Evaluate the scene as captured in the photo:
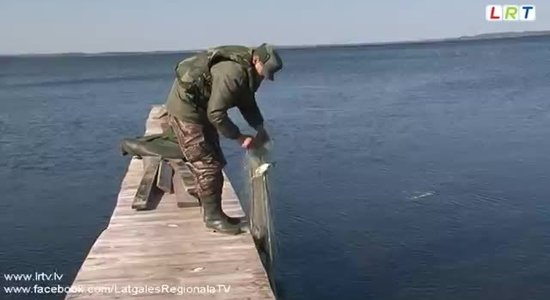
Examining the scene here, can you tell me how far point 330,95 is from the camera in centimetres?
4259

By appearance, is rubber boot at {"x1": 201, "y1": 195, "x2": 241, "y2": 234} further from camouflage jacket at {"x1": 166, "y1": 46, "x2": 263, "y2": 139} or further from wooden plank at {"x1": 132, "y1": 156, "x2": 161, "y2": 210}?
wooden plank at {"x1": 132, "y1": 156, "x2": 161, "y2": 210}

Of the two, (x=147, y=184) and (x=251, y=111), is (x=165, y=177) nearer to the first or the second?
(x=147, y=184)

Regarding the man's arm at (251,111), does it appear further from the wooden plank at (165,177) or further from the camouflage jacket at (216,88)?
the wooden plank at (165,177)

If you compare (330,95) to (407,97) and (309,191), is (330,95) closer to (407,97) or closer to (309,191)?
(407,97)

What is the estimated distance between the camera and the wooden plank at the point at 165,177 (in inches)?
369

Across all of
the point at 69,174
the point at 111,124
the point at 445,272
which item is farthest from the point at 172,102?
the point at 111,124

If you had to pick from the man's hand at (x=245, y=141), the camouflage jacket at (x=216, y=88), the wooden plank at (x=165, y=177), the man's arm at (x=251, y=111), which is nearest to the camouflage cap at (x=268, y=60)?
the camouflage jacket at (x=216, y=88)

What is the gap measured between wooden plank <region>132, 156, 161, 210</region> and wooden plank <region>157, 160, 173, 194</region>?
0.29 ft

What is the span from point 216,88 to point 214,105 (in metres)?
0.16

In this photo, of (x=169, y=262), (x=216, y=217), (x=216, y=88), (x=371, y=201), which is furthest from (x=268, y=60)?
(x=371, y=201)

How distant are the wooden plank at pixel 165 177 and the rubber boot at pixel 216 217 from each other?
1744mm

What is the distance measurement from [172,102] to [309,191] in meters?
7.76

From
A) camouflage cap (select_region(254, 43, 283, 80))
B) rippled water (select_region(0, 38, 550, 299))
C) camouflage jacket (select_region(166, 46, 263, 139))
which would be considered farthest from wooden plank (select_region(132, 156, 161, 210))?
camouflage cap (select_region(254, 43, 283, 80))

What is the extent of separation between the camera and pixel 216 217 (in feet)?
25.2
